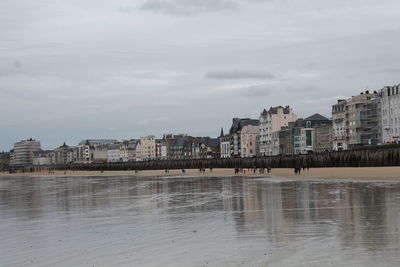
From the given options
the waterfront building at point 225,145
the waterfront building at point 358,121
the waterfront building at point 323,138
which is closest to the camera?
the waterfront building at point 358,121

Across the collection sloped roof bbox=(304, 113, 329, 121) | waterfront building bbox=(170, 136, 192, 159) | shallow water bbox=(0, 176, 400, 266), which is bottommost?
shallow water bbox=(0, 176, 400, 266)

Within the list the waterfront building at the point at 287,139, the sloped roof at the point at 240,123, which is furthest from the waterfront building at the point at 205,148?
the waterfront building at the point at 287,139

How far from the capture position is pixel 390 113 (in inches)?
3883

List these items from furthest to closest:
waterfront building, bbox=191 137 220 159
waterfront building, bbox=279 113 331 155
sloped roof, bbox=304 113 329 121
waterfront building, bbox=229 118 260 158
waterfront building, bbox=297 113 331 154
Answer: waterfront building, bbox=191 137 220 159
waterfront building, bbox=229 118 260 158
sloped roof, bbox=304 113 329 121
waterfront building, bbox=279 113 331 155
waterfront building, bbox=297 113 331 154

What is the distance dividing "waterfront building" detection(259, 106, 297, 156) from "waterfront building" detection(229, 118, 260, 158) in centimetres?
853

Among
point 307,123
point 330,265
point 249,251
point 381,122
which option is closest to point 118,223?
point 249,251

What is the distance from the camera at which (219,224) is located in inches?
655

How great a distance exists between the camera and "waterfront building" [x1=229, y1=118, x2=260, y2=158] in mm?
161125

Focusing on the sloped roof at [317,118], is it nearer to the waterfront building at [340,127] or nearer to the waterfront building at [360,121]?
the waterfront building at [340,127]

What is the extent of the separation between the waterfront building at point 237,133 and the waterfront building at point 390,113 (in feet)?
205

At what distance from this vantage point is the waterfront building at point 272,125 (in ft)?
480

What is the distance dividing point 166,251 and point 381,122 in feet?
324

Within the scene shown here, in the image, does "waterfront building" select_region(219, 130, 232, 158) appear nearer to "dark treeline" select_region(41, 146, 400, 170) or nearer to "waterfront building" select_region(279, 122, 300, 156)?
"waterfront building" select_region(279, 122, 300, 156)

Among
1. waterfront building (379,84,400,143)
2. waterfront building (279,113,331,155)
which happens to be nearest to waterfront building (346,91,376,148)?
waterfront building (379,84,400,143)
